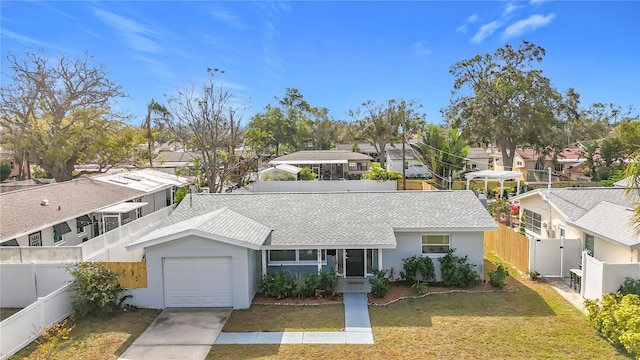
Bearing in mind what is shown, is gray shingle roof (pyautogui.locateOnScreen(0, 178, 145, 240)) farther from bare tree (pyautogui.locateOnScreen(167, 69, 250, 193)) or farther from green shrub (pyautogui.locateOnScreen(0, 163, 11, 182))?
green shrub (pyautogui.locateOnScreen(0, 163, 11, 182))

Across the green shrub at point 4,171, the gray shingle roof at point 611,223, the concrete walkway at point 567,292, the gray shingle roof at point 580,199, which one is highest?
the green shrub at point 4,171

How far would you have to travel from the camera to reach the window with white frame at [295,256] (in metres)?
16.1

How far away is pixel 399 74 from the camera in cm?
4144

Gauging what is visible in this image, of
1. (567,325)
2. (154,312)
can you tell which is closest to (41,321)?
(154,312)

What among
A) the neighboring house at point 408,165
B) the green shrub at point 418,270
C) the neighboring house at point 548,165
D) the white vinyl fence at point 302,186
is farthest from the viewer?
the neighboring house at point 408,165

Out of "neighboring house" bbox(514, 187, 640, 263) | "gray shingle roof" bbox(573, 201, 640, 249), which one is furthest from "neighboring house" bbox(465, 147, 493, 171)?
"gray shingle roof" bbox(573, 201, 640, 249)

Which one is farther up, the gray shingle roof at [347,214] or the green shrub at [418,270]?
the gray shingle roof at [347,214]

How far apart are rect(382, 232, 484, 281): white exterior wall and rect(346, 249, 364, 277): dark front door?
2.98ft

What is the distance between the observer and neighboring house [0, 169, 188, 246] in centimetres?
1681

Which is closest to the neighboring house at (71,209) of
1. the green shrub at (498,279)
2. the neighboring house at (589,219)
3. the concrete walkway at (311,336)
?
the concrete walkway at (311,336)

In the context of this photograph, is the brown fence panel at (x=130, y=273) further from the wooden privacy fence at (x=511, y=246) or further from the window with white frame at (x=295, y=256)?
the wooden privacy fence at (x=511, y=246)

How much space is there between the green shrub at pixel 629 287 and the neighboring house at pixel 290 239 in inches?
170

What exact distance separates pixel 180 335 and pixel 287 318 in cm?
329

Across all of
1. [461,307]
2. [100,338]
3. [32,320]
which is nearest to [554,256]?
[461,307]
